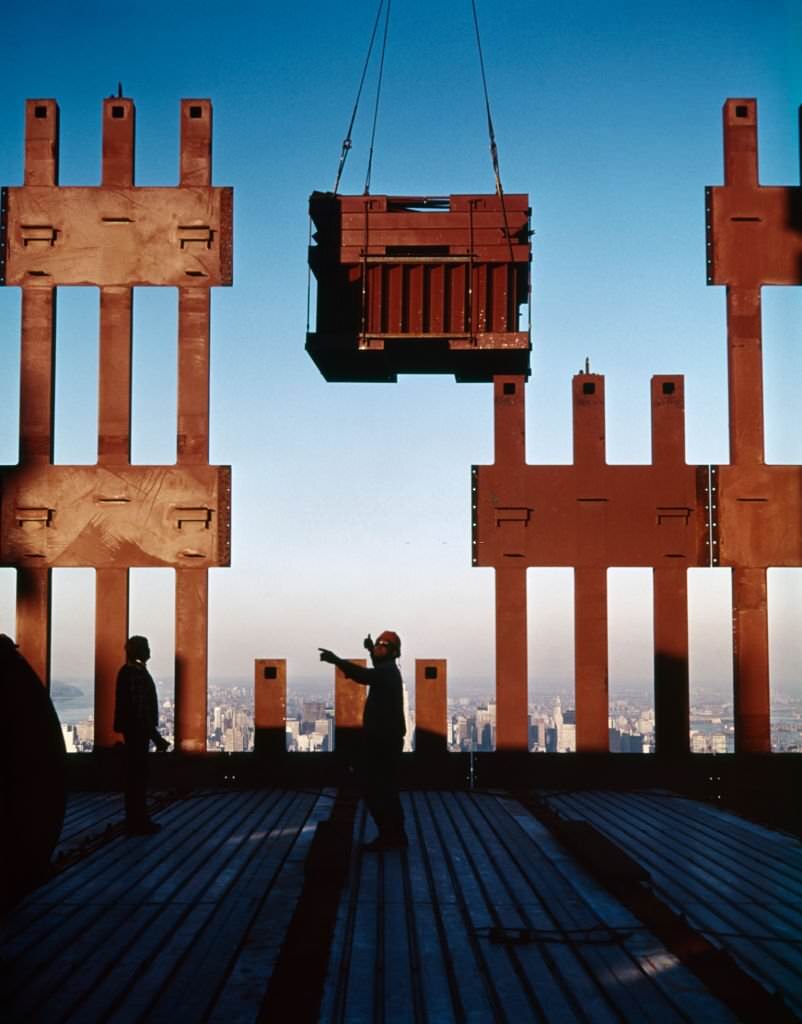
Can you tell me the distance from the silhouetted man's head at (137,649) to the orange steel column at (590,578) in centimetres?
683

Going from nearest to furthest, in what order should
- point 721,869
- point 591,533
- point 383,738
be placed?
point 721,869
point 383,738
point 591,533

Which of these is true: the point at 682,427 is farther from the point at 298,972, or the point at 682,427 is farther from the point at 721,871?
the point at 298,972

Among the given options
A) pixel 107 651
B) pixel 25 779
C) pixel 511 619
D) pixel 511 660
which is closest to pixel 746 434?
pixel 511 619

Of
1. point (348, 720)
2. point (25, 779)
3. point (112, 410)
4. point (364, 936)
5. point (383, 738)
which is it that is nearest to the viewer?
point (25, 779)

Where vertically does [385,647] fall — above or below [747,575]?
below

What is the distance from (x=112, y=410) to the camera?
56.5ft

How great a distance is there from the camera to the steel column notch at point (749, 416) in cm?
A: 1686

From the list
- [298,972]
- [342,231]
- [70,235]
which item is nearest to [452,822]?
[298,972]

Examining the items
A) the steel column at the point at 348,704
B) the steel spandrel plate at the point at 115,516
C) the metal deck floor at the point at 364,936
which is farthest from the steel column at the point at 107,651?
the metal deck floor at the point at 364,936

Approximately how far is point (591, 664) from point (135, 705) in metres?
7.11

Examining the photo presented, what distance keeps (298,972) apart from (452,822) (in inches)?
253

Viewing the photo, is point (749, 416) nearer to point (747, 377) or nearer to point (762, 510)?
point (747, 377)

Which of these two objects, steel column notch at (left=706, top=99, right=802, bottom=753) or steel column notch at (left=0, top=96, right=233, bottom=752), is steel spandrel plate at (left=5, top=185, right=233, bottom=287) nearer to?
steel column notch at (left=0, top=96, right=233, bottom=752)

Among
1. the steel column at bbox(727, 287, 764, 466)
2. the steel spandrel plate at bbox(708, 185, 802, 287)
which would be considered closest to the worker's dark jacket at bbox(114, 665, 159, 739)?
the steel column at bbox(727, 287, 764, 466)
